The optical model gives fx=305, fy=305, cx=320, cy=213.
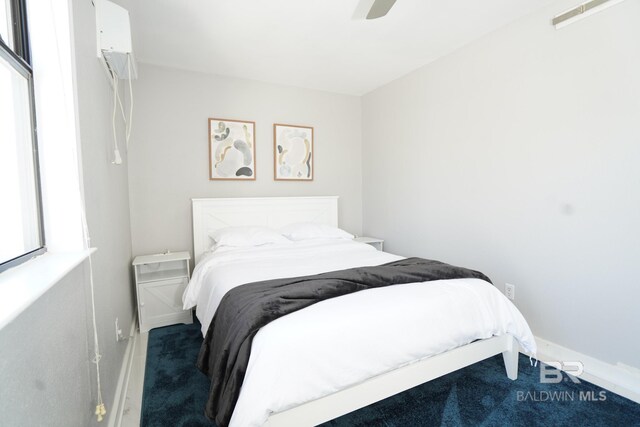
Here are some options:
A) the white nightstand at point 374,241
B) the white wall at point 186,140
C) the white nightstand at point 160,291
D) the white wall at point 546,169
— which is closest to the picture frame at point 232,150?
the white wall at point 186,140

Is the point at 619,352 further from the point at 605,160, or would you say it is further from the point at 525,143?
the point at 525,143

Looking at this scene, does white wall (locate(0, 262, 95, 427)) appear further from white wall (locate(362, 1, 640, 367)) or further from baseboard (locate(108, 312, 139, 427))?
white wall (locate(362, 1, 640, 367))

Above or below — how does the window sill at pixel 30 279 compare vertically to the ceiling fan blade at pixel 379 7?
below

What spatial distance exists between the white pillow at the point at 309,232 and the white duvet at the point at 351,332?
1079mm

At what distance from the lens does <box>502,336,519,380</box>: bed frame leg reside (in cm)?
191

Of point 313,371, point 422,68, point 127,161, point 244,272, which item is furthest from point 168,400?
point 422,68

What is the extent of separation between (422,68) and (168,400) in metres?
3.59

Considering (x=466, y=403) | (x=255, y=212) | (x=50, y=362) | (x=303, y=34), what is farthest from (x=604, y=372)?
(x=303, y=34)

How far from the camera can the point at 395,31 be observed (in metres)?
2.55

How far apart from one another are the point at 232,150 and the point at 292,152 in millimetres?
730

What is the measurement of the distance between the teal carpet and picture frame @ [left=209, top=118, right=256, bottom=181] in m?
2.00

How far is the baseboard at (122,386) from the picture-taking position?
1552 mm

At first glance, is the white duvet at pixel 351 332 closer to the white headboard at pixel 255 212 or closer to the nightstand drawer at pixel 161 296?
the nightstand drawer at pixel 161 296

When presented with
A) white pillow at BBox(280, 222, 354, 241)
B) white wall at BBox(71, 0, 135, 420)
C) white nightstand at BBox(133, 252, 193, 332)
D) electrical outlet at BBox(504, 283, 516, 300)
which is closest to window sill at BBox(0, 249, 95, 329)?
white wall at BBox(71, 0, 135, 420)
